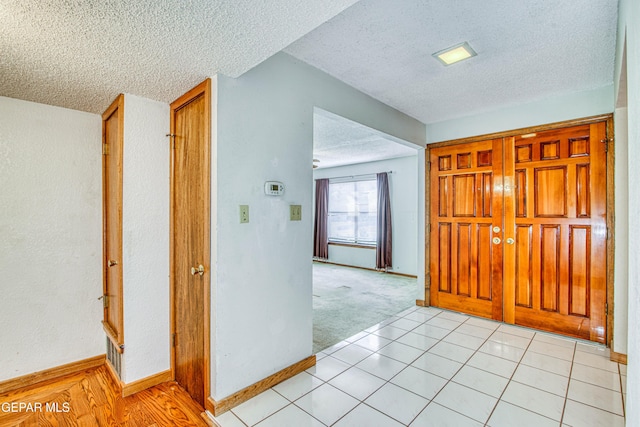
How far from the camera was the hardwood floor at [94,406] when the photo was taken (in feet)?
5.88

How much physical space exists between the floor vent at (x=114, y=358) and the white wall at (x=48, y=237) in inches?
6.3

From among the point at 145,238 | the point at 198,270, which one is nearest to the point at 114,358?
the point at 145,238

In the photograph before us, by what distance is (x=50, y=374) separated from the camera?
7.43 ft

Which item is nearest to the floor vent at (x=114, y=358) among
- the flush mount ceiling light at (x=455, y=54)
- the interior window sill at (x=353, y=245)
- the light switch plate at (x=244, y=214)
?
the light switch plate at (x=244, y=214)

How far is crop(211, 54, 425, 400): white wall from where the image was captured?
182cm

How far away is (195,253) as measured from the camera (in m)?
1.99

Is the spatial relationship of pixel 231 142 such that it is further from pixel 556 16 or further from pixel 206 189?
pixel 556 16

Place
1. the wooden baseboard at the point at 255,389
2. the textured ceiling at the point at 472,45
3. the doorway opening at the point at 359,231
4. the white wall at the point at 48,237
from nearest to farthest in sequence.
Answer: the textured ceiling at the point at 472,45 → the wooden baseboard at the point at 255,389 → the white wall at the point at 48,237 → the doorway opening at the point at 359,231

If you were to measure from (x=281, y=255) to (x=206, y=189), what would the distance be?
0.69m

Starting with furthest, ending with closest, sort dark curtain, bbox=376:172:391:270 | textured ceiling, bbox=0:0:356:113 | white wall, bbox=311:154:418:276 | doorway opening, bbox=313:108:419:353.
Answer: dark curtain, bbox=376:172:391:270 < white wall, bbox=311:154:418:276 < doorway opening, bbox=313:108:419:353 < textured ceiling, bbox=0:0:356:113

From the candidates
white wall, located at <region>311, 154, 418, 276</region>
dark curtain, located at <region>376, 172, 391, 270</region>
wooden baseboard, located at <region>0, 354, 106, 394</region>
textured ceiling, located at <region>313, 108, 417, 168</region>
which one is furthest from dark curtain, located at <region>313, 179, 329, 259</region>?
wooden baseboard, located at <region>0, 354, 106, 394</region>

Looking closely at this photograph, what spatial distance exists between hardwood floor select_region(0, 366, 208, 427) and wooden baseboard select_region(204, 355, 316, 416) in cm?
12

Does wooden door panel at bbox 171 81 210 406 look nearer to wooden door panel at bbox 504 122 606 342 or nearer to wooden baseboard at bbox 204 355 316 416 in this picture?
wooden baseboard at bbox 204 355 316 416

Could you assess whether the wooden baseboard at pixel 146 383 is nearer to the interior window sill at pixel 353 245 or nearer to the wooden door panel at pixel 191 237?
the wooden door panel at pixel 191 237
